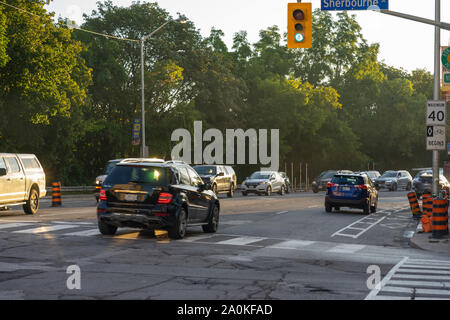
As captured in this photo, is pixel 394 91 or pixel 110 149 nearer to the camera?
pixel 110 149

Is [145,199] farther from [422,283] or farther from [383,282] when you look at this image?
[422,283]

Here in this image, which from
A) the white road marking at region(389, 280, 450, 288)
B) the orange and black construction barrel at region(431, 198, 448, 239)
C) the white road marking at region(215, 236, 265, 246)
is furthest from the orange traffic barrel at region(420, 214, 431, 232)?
the white road marking at region(389, 280, 450, 288)

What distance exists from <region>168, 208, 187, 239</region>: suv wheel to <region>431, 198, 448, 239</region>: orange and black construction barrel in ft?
20.4

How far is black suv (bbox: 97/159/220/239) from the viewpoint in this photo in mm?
15766

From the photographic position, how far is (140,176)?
16.1 metres

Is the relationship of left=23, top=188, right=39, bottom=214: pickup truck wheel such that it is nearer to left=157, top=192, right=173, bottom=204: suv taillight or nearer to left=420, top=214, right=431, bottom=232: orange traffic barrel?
left=157, top=192, right=173, bottom=204: suv taillight

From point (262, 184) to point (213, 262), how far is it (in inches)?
1288

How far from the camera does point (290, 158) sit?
73.9 m

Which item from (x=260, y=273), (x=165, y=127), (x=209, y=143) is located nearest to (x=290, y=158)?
(x=209, y=143)

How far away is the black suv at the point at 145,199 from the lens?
621 inches

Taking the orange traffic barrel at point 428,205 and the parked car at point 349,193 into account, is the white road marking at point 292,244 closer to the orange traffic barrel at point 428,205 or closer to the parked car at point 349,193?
the orange traffic barrel at point 428,205

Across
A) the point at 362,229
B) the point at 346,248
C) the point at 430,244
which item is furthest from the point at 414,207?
the point at 346,248
